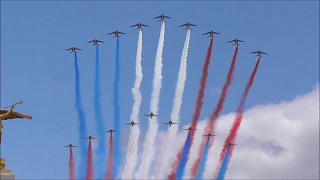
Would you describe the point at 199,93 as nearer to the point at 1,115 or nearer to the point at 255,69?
the point at 255,69

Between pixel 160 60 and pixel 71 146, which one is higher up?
pixel 160 60

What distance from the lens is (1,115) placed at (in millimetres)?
47406

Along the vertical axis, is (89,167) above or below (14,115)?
above

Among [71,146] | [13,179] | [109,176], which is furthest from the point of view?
[71,146]

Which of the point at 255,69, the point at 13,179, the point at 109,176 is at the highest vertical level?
the point at 255,69

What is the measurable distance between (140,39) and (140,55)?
12.3 ft

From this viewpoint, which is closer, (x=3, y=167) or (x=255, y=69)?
(x=3, y=167)

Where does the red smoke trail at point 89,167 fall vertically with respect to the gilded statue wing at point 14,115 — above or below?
above

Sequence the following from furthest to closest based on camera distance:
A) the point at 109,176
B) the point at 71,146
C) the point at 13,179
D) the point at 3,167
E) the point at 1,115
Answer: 1. the point at 71,146
2. the point at 109,176
3. the point at 1,115
4. the point at 3,167
5. the point at 13,179

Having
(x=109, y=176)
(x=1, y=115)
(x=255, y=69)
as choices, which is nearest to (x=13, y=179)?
(x=1, y=115)

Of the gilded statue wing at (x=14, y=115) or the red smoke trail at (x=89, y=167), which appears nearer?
the gilded statue wing at (x=14, y=115)

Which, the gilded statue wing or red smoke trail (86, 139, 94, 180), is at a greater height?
red smoke trail (86, 139, 94, 180)

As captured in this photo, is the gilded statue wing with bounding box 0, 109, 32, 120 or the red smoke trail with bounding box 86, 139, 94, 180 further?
the red smoke trail with bounding box 86, 139, 94, 180

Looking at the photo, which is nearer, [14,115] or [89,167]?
[14,115]
